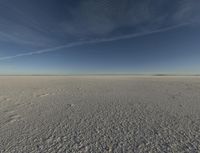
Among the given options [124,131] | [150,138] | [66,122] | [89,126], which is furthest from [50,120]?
[150,138]

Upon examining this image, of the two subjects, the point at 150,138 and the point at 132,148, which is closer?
the point at 132,148

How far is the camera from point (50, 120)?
4.54 meters

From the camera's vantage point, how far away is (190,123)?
416 cm

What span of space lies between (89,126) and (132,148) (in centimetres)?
165

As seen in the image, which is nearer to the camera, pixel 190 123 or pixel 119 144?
pixel 119 144

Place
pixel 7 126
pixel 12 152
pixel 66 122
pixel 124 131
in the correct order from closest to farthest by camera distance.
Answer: pixel 12 152 → pixel 124 131 → pixel 7 126 → pixel 66 122

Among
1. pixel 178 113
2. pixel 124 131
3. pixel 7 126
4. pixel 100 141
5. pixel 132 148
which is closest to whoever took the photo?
pixel 132 148

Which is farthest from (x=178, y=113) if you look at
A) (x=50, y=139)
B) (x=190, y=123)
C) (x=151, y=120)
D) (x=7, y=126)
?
(x=7, y=126)

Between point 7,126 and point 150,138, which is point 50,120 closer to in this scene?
point 7,126

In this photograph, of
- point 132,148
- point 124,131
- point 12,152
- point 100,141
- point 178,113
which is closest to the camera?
point 12,152

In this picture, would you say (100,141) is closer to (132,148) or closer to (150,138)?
(132,148)

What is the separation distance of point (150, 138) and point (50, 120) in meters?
3.59

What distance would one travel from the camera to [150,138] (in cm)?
326

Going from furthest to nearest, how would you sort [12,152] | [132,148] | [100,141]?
1. [100,141]
2. [132,148]
3. [12,152]
